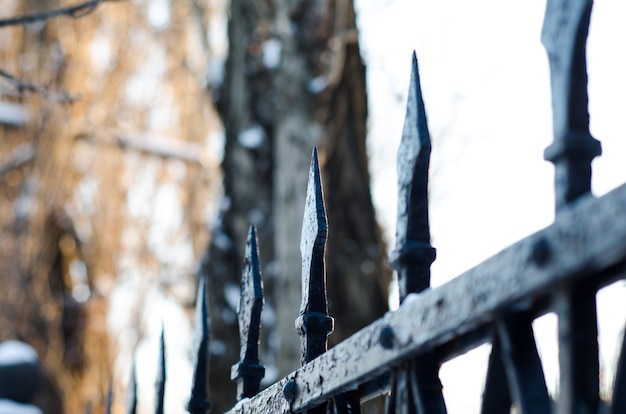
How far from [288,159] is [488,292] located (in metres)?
4.06

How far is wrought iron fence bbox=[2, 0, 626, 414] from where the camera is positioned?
69cm

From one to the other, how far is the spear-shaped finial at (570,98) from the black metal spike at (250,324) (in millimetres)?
692

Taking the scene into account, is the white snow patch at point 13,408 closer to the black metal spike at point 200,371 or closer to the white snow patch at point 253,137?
the black metal spike at point 200,371

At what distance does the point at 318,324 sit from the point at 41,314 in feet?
27.7

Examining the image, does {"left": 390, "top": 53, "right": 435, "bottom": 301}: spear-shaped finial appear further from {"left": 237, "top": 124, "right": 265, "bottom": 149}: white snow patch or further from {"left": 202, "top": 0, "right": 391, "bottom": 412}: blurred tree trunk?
{"left": 237, "top": 124, "right": 265, "bottom": 149}: white snow patch

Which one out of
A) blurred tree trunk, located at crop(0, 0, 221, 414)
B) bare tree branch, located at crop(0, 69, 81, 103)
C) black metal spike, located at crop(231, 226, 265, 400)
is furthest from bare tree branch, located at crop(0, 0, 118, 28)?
Result: blurred tree trunk, located at crop(0, 0, 221, 414)

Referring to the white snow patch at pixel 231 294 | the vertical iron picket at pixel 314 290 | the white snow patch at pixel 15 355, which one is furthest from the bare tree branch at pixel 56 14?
the white snow patch at pixel 231 294

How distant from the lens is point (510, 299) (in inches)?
29.2

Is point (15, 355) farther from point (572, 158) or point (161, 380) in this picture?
point (572, 158)

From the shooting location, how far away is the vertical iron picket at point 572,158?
694mm

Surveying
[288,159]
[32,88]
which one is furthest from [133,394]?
[288,159]

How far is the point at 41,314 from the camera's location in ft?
29.8

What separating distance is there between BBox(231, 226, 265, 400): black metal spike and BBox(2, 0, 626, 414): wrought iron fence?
0.25 metres

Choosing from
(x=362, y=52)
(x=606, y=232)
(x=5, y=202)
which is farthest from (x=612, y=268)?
(x=5, y=202)
